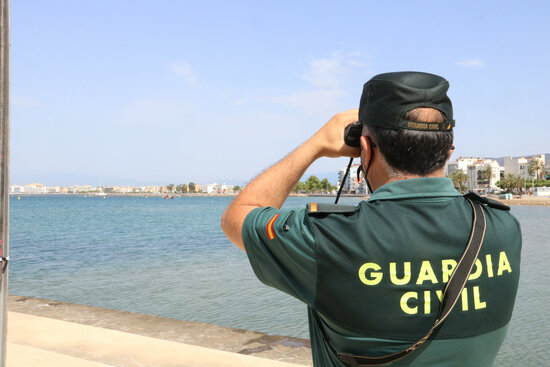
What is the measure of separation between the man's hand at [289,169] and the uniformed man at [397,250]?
62 millimetres

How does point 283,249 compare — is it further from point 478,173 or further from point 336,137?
point 478,173

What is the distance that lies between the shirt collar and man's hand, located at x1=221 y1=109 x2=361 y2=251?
0.66 ft

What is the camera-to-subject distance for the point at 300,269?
42.2 inches

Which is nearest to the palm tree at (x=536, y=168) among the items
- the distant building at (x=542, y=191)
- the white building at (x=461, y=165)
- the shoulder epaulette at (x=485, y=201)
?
the distant building at (x=542, y=191)

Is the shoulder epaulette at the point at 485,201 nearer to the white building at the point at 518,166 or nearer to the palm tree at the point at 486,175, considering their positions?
the palm tree at the point at 486,175

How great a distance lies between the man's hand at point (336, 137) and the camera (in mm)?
1295

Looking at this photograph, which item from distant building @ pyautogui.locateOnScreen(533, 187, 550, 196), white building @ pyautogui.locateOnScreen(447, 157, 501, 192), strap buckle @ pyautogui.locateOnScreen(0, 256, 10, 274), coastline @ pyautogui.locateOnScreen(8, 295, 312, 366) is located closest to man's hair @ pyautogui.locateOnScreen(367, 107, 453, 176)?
strap buckle @ pyautogui.locateOnScreen(0, 256, 10, 274)

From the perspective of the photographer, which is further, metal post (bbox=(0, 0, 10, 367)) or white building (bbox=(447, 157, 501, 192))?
white building (bbox=(447, 157, 501, 192))

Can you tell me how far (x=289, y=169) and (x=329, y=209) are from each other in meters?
0.24

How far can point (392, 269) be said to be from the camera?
3.41 feet

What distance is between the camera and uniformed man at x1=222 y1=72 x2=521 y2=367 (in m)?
1.04

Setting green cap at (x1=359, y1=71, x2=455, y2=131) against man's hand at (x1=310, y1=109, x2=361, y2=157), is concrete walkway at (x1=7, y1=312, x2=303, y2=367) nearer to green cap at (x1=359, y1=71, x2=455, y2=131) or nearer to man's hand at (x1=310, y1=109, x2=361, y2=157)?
man's hand at (x1=310, y1=109, x2=361, y2=157)

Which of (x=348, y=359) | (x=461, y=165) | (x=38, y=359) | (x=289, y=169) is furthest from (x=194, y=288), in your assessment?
(x=461, y=165)

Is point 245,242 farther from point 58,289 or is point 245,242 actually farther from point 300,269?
point 58,289
